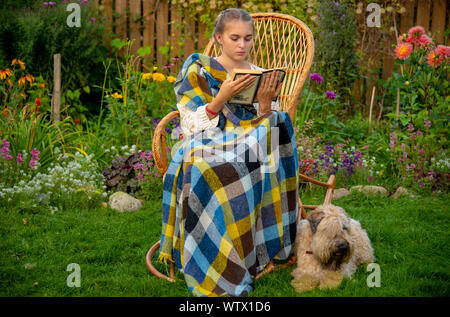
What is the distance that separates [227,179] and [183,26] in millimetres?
4361

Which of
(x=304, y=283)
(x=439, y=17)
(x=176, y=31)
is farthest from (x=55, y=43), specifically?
(x=439, y=17)

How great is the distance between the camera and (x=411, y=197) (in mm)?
3721

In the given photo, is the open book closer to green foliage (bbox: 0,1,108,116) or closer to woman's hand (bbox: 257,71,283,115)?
woman's hand (bbox: 257,71,283,115)

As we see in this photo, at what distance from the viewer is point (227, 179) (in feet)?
7.32

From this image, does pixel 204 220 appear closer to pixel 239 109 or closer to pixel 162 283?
pixel 162 283

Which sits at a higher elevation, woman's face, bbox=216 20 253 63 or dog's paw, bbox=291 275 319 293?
woman's face, bbox=216 20 253 63

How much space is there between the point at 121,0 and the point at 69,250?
14.3ft

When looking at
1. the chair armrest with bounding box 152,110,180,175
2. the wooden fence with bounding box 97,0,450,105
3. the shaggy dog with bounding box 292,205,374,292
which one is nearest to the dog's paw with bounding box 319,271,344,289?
the shaggy dog with bounding box 292,205,374,292

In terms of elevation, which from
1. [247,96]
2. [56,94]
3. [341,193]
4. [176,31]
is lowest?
[341,193]

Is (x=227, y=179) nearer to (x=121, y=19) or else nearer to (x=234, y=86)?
(x=234, y=86)

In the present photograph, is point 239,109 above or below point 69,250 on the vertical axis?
above

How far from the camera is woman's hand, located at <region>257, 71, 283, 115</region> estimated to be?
2.38 m

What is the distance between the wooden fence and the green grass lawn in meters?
3.02
